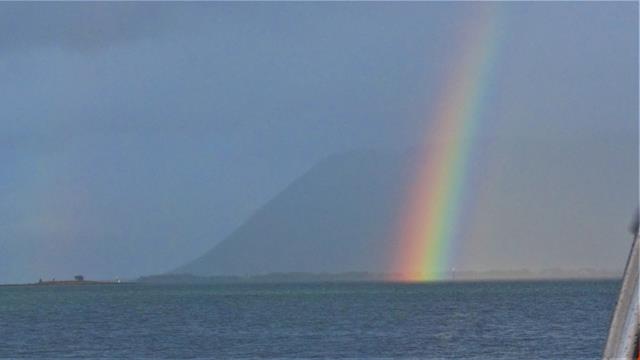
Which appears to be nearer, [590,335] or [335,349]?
[335,349]

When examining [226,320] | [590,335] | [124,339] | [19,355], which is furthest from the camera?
[226,320]

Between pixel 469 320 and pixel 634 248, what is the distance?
8345 centimetres

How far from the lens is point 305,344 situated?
60.3m

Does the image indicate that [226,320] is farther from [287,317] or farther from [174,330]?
[174,330]

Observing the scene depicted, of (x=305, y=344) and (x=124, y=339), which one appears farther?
(x=124, y=339)

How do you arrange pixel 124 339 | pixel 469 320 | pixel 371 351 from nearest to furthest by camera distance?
pixel 371 351
pixel 124 339
pixel 469 320

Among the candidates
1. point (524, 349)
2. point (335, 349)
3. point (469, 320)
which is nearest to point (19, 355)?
point (335, 349)

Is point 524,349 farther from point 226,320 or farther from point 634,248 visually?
point 634,248

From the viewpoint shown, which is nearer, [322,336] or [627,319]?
[627,319]

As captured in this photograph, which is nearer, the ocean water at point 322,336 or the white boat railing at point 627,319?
the white boat railing at point 627,319

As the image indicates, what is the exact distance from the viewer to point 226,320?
92.9 metres

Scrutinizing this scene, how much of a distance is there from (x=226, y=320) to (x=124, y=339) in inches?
956

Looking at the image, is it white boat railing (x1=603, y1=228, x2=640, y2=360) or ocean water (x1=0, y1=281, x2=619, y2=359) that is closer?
white boat railing (x1=603, y1=228, x2=640, y2=360)

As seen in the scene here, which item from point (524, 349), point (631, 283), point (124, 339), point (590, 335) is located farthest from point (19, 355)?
point (631, 283)
